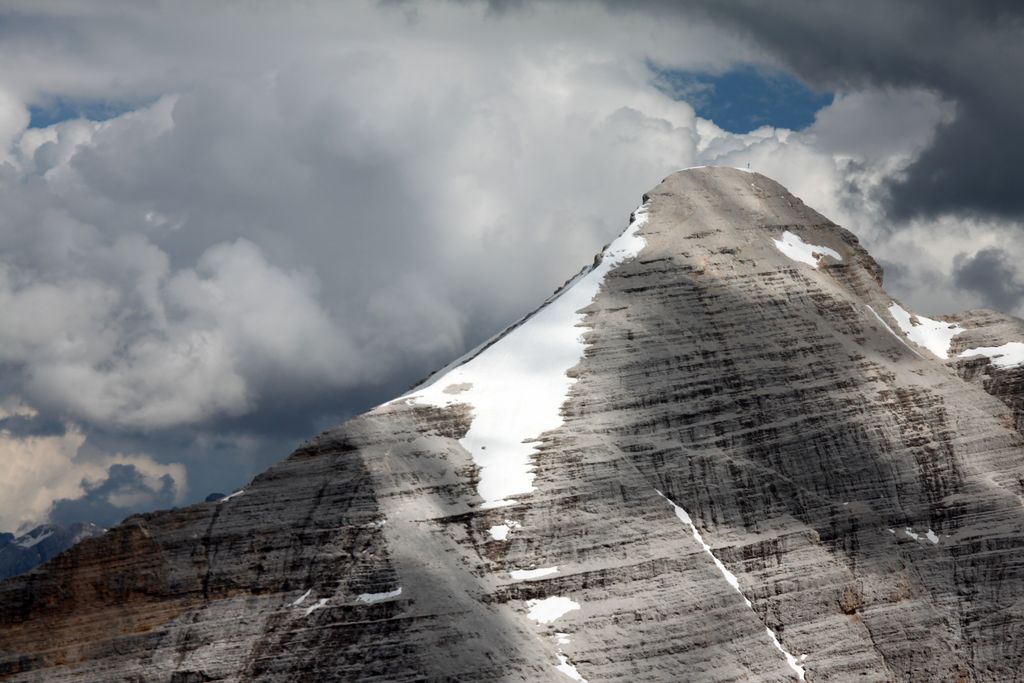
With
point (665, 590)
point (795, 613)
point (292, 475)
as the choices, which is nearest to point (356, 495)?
point (292, 475)

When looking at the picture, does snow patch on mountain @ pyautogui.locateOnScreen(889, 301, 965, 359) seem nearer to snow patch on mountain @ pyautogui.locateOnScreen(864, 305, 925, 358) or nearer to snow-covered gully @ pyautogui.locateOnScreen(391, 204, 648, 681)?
snow patch on mountain @ pyautogui.locateOnScreen(864, 305, 925, 358)

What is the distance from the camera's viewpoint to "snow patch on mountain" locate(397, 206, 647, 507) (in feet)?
458

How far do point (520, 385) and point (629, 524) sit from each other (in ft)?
59.6

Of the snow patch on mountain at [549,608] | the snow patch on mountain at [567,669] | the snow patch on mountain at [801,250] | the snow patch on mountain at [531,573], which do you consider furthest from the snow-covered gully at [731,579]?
the snow patch on mountain at [801,250]

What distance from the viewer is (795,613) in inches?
5359

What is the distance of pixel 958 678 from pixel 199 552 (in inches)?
2506

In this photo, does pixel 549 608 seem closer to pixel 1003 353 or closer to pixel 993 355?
pixel 993 355

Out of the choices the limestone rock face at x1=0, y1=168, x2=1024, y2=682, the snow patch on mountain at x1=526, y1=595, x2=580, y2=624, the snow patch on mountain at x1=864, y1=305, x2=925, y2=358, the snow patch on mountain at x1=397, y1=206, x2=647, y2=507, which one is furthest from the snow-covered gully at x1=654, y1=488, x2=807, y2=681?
the snow patch on mountain at x1=864, y1=305, x2=925, y2=358

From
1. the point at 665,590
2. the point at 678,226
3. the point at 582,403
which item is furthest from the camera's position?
the point at 678,226

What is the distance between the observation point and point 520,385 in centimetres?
14788

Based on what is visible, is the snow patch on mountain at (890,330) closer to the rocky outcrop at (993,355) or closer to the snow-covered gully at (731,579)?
the rocky outcrop at (993,355)

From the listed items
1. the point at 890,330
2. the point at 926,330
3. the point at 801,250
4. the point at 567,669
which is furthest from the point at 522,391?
the point at 926,330

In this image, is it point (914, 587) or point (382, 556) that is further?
point (914, 587)

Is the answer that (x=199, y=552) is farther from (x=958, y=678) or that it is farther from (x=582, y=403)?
(x=958, y=678)
